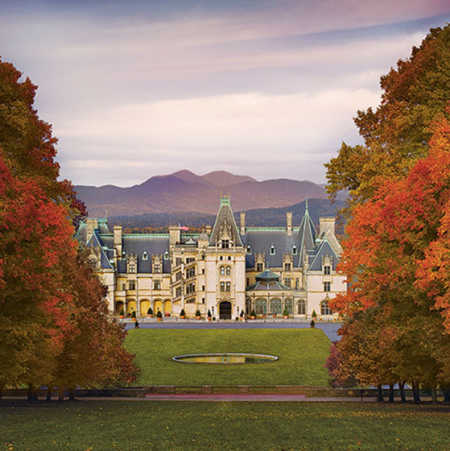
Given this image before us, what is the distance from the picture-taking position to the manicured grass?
16.6m

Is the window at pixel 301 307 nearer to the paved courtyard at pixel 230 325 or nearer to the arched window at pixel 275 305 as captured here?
the arched window at pixel 275 305

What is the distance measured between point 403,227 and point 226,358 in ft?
109

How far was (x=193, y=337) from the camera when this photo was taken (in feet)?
205

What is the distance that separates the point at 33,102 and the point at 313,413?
15.4 meters

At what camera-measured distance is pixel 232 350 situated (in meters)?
54.9

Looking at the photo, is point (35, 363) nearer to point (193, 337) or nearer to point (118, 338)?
point (118, 338)

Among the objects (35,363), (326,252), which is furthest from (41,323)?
(326,252)

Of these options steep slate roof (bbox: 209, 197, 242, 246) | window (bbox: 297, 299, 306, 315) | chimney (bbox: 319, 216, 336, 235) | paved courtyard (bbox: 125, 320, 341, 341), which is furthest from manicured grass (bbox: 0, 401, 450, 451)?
chimney (bbox: 319, 216, 336, 235)

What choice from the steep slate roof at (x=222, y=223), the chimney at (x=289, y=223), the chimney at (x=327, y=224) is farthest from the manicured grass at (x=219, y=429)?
the chimney at (x=289, y=223)

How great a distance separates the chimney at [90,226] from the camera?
8806 centimetres

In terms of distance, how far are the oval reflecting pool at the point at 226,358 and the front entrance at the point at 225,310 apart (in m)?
29.8

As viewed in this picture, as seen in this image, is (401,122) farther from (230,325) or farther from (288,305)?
(288,305)

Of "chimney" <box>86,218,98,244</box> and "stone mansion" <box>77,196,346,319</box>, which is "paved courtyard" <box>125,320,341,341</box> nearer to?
"stone mansion" <box>77,196,346,319</box>

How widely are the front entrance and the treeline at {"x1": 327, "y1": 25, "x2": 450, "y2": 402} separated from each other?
53.9 m
